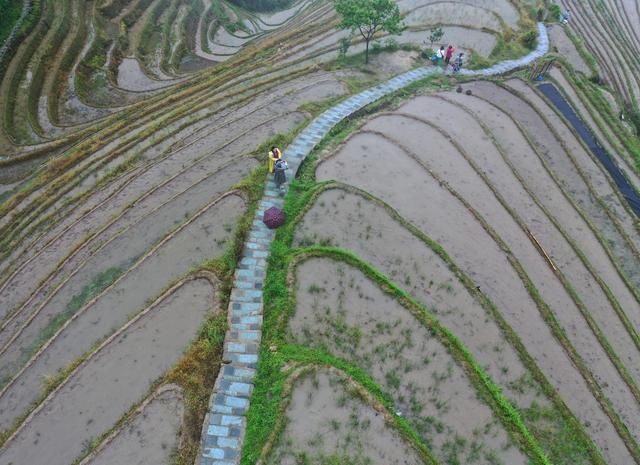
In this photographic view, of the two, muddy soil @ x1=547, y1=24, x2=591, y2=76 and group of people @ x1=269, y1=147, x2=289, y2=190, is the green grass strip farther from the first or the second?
muddy soil @ x1=547, y1=24, x2=591, y2=76

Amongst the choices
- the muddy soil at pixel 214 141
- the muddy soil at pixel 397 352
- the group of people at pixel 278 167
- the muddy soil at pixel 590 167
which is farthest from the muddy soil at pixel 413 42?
the muddy soil at pixel 397 352

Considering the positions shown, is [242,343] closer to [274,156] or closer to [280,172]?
[280,172]

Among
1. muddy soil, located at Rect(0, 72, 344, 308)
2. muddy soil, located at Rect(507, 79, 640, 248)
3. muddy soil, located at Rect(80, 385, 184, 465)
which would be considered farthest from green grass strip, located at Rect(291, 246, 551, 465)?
muddy soil, located at Rect(507, 79, 640, 248)

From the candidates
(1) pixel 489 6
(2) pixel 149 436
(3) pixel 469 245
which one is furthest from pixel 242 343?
(1) pixel 489 6

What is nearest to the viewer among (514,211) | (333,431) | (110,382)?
(333,431)

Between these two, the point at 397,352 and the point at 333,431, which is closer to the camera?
the point at 333,431

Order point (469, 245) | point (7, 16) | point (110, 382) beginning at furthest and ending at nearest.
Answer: point (7, 16), point (469, 245), point (110, 382)
